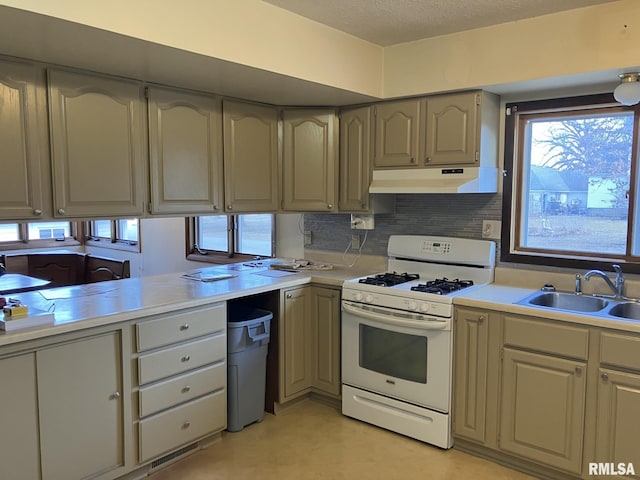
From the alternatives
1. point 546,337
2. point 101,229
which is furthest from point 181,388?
point 101,229

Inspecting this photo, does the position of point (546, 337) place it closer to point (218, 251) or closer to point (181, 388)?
point (181, 388)

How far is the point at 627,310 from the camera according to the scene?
259cm

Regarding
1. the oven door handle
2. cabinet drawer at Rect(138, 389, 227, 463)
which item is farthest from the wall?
cabinet drawer at Rect(138, 389, 227, 463)

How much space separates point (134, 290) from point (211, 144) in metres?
1.00

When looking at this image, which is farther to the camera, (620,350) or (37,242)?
(37,242)

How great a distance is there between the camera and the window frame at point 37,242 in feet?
19.6

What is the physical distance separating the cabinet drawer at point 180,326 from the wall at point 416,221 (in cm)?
135

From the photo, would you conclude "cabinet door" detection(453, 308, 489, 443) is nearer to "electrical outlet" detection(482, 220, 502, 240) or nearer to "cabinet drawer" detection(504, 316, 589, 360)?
"cabinet drawer" detection(504, 316, 589, 360)

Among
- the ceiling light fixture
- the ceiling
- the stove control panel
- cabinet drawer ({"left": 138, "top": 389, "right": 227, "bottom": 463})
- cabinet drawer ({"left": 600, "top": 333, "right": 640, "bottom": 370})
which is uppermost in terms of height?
the ceiling

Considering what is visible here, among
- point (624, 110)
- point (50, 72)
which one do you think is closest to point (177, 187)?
point (50, 72)

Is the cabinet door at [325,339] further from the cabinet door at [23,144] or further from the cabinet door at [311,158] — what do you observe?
the cabinet door at [23,144]

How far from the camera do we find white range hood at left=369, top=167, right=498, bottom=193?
115 inches

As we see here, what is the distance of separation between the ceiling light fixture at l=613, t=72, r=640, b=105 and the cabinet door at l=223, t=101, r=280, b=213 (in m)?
2.09

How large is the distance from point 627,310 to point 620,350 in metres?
0.47
